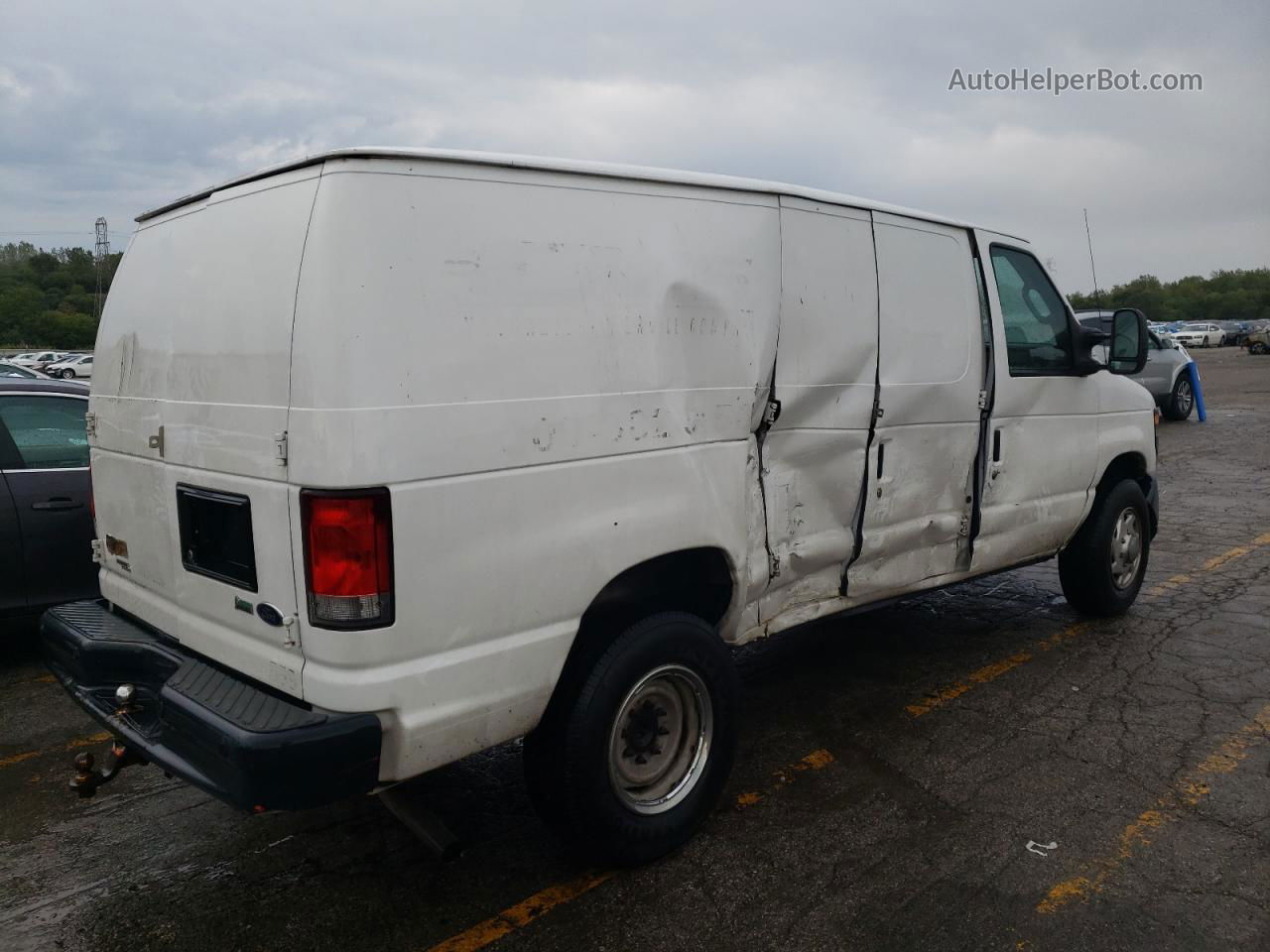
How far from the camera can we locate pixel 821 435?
370cm

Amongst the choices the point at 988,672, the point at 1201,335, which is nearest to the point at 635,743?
the point at 988,672

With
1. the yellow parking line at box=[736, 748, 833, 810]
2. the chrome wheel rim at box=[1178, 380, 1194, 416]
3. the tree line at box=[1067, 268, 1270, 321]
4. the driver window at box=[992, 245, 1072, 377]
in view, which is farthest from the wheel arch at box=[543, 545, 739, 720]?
the tree line at box=[1067, 268, 1270, 321]

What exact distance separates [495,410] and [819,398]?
1497mm

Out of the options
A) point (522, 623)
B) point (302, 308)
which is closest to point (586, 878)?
point (522, 623)

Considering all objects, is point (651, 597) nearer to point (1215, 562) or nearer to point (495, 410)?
point (495, 410)

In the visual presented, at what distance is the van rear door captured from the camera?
261 centimetres

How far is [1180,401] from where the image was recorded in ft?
56.1

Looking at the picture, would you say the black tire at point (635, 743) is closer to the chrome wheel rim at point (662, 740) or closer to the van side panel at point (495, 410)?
the chrome wheel rim at point (662, 740)

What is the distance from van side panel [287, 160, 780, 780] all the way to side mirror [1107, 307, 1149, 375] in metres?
3.12

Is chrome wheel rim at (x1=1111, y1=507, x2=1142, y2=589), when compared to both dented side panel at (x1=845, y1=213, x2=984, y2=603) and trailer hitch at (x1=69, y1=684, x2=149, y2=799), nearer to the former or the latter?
dented side panel at (x1=845, y1=213, x2=984, y2=603)

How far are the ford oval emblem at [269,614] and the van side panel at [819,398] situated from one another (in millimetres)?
1727

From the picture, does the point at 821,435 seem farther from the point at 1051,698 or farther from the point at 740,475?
the point at 1051,698

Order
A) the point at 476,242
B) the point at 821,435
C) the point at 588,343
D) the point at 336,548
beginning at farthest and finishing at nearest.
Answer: the point at 821,435
the point at 588,343
the point at 476,242
the point at 336,548

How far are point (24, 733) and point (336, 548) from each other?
9.71 ft
